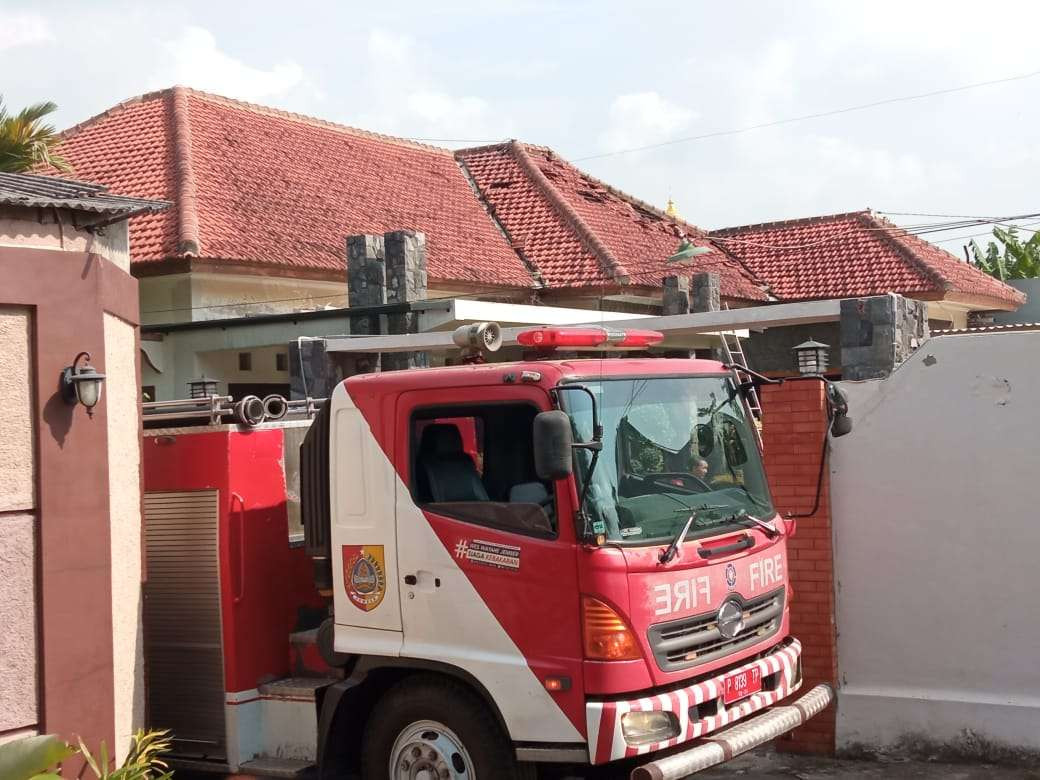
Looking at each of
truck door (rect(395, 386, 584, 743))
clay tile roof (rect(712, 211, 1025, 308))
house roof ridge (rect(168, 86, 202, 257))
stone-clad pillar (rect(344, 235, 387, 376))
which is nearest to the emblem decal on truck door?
truck door (rect(395, 386, 584, 743))

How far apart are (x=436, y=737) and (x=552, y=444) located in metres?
1.65

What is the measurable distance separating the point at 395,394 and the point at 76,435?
168 cm

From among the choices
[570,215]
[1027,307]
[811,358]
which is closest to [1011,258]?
[1027,307]

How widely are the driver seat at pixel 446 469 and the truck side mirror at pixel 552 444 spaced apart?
2.37 feet

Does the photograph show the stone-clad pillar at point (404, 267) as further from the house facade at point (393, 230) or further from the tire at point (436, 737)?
the tire at point (436, 737)

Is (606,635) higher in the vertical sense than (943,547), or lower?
lower

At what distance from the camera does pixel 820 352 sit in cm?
746

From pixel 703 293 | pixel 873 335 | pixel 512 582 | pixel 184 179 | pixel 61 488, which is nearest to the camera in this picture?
pixel 512 582

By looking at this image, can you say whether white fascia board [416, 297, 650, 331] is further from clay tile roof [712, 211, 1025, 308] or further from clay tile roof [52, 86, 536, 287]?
clay tile roof [712, 211, 1025, 308]

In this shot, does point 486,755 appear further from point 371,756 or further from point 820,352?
point 820,352

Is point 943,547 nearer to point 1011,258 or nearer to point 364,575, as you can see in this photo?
point 364,575

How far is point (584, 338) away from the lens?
6168 millimetres

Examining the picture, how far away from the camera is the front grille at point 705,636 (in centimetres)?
534

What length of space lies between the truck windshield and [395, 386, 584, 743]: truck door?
211 mm
